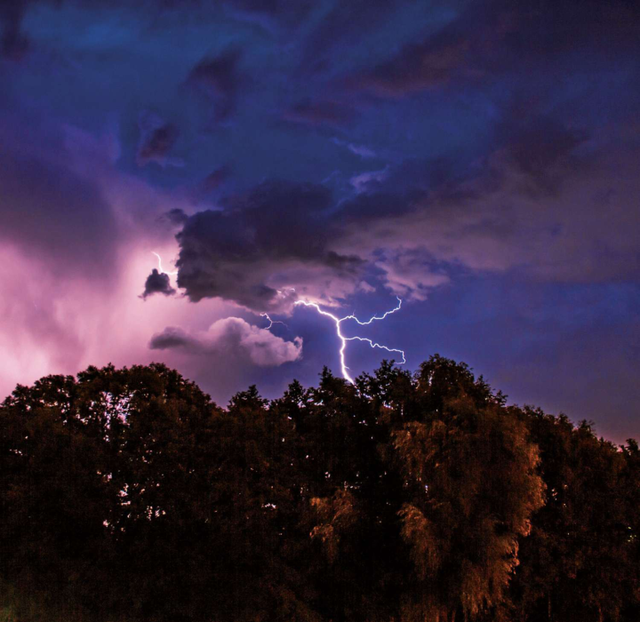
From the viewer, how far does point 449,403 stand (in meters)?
27.0

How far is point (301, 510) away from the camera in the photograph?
2977 cm

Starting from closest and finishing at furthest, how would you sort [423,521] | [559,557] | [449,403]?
[423,521] < [449,403] < [559,557]

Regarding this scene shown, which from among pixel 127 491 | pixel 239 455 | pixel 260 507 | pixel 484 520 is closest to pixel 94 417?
pixel 127 491

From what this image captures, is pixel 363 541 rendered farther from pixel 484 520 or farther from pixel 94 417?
pixel 94 417

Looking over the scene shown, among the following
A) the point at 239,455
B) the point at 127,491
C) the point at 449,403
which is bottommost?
the point at 127,491

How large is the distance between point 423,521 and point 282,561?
9110mm

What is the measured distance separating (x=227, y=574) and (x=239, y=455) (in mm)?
5674

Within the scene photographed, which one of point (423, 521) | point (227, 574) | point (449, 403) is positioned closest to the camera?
point (423, 521)

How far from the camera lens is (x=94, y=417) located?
1198 inches

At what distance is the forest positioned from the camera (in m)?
25.5

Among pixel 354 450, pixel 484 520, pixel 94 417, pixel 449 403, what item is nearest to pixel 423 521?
pixel 484 520

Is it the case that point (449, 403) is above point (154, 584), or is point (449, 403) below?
above

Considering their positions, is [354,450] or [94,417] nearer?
[94,417]

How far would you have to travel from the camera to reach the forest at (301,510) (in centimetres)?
2550
